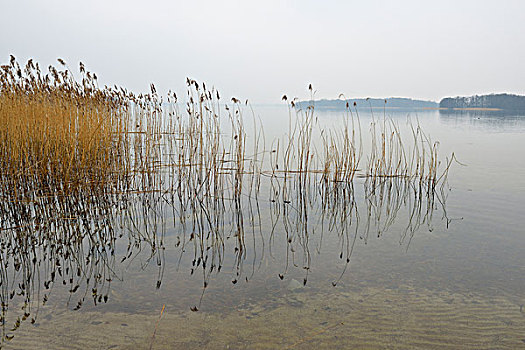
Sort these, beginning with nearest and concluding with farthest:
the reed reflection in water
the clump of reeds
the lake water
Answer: the lake water
the reed reflection in water
the clump of reeds

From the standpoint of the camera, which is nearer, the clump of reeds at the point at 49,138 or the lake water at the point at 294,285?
the lake water at the point at 294,285

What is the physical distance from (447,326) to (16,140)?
12.9 feet

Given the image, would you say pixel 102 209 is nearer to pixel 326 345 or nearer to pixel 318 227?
pixel 318 227

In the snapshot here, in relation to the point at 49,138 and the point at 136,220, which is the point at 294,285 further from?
the point at 49,138

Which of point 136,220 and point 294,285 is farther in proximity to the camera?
point 136,220

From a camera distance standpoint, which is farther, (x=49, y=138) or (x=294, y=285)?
(x=49, y=138)

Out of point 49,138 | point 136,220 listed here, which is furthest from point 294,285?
point 49,138

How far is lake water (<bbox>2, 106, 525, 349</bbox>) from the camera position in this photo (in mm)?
1772

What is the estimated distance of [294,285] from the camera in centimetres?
231

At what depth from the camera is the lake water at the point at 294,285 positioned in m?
1.77

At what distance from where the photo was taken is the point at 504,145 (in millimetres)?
9828

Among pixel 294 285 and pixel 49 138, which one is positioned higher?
pixel 49 138

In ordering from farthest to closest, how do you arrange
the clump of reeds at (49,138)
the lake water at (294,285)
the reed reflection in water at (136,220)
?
the clump of reeds at (49,138) < the reed reflection in water at (136,220) < the lake water at (294,285)

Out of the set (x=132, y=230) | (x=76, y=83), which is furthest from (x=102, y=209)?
(x=76, y=83)
